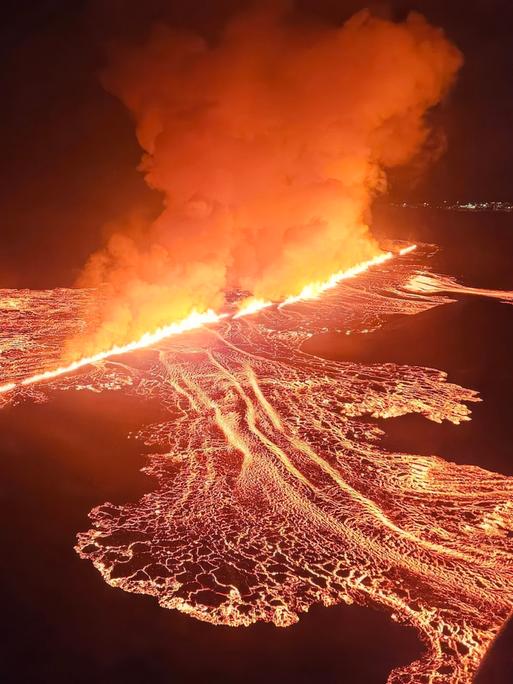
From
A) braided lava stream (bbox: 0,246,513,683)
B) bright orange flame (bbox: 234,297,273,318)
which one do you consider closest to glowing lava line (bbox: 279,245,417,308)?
bright orange flame (bbox: 234,297,273,318)

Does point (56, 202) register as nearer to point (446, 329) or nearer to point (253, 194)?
point (253, 194)

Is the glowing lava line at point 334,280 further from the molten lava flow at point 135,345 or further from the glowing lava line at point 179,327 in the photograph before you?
the molten lava flow at point 135,345

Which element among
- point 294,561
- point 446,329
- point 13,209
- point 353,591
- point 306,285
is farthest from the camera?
point 13,209

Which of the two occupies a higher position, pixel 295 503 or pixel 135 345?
pixel 135 345

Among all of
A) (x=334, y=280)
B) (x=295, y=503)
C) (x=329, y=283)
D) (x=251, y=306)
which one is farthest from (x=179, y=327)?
(x=334, y=280)

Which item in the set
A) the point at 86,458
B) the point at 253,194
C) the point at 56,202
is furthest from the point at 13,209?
the point at 86,458

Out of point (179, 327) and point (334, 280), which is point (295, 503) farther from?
point (334, 280)
